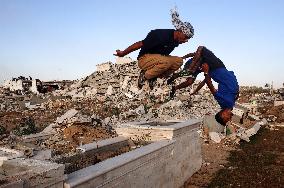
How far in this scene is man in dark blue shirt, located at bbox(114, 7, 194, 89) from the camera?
4996 millimetres

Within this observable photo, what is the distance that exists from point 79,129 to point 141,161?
543cm

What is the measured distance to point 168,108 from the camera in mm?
21109

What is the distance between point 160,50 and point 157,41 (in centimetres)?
21

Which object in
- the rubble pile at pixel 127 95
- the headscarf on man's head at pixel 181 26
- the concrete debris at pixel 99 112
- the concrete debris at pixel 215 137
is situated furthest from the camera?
the rubble pile at pixel 127 95

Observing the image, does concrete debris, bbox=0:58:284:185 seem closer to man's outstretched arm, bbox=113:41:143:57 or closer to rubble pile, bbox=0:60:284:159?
rubble pile, bbox=0:60:284:159

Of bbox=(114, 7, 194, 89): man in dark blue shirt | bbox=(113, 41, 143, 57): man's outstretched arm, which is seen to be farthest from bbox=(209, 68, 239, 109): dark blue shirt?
bbox=(113, 41, 143, 57): man's outstretched arm

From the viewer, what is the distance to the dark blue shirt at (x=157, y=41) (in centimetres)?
505

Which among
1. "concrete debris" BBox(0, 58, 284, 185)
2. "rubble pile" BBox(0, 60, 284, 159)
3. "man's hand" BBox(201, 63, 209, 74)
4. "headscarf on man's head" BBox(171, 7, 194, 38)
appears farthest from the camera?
"rubble pile" BBox(0, 60, 284, 159)

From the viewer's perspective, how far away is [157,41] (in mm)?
5086

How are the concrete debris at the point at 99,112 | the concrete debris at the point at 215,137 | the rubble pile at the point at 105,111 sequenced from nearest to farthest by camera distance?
the concrete debris at the point at 99,112, the rubble pile at the point at 105,111, the concrete debris at the point at 215,137

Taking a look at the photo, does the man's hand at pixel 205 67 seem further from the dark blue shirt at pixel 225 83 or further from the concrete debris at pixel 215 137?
the concrete debris at pixel 215 137

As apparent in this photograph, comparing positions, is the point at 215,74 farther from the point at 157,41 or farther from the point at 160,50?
the point at 157,41

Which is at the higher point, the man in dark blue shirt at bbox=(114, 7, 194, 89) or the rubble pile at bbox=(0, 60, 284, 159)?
the man in dark blue shirt at bbox=(114, 7, 194, 89)

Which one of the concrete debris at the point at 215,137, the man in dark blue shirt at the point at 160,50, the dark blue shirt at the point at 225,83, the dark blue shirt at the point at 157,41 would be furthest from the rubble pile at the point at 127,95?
the dark blue shirt at the point at 157,41
